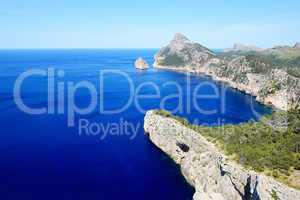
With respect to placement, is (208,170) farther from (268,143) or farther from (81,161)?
(81,161)

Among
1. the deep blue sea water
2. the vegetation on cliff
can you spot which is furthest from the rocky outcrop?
the deep blue sea water

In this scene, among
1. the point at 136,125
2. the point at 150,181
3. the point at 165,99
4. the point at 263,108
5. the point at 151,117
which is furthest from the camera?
the point at 165,99

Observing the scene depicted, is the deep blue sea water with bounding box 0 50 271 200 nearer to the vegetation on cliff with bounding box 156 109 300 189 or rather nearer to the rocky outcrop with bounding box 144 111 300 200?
the rocky outcrop with bounding box 144 111 300 200

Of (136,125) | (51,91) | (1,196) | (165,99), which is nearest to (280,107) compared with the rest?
(165,99)

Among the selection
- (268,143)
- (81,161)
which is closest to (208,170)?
(268,143)

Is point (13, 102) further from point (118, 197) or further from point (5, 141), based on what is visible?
point (118, 197)

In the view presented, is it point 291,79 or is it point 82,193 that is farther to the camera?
point 291,79
